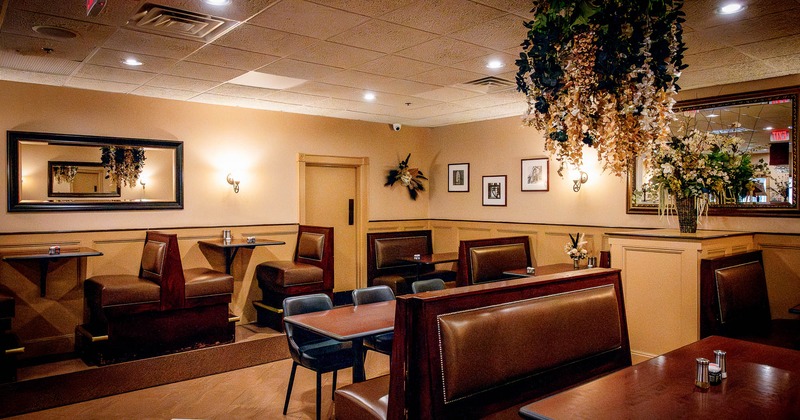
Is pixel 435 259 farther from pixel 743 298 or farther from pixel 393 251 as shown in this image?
pixel 743 298

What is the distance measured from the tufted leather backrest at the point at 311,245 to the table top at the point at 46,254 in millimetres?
2438

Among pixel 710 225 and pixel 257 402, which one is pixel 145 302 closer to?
pixel 257 402

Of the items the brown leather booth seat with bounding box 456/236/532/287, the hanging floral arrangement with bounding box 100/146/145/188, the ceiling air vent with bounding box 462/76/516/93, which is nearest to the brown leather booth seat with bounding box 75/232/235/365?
the hanging floral arrangement with bounding box 100/146/145/188

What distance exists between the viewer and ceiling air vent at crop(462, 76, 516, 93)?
5.54m

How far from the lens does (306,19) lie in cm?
373

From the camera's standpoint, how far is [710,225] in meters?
5.77

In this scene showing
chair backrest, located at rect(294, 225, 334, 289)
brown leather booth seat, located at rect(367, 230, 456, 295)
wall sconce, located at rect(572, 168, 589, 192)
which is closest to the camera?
chair backrest, located at rect(294, 225, 334, 289)

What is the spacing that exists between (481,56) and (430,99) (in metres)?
1.97

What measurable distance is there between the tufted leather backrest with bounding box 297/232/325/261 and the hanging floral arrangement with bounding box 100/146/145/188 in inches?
84.4

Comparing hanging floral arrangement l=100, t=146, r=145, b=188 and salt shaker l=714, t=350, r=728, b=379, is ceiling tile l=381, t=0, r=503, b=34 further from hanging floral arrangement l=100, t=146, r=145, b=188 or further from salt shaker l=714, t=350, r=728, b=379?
hanging floral arrangement l=100, t=146, r=145, b=188

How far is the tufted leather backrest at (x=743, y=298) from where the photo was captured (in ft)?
14.1

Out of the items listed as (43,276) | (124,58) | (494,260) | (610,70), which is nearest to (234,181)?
(43,276)

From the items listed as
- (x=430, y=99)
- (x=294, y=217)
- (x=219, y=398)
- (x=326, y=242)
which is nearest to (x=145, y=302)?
(x=219, y=398)

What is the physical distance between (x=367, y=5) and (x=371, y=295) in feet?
7.79
